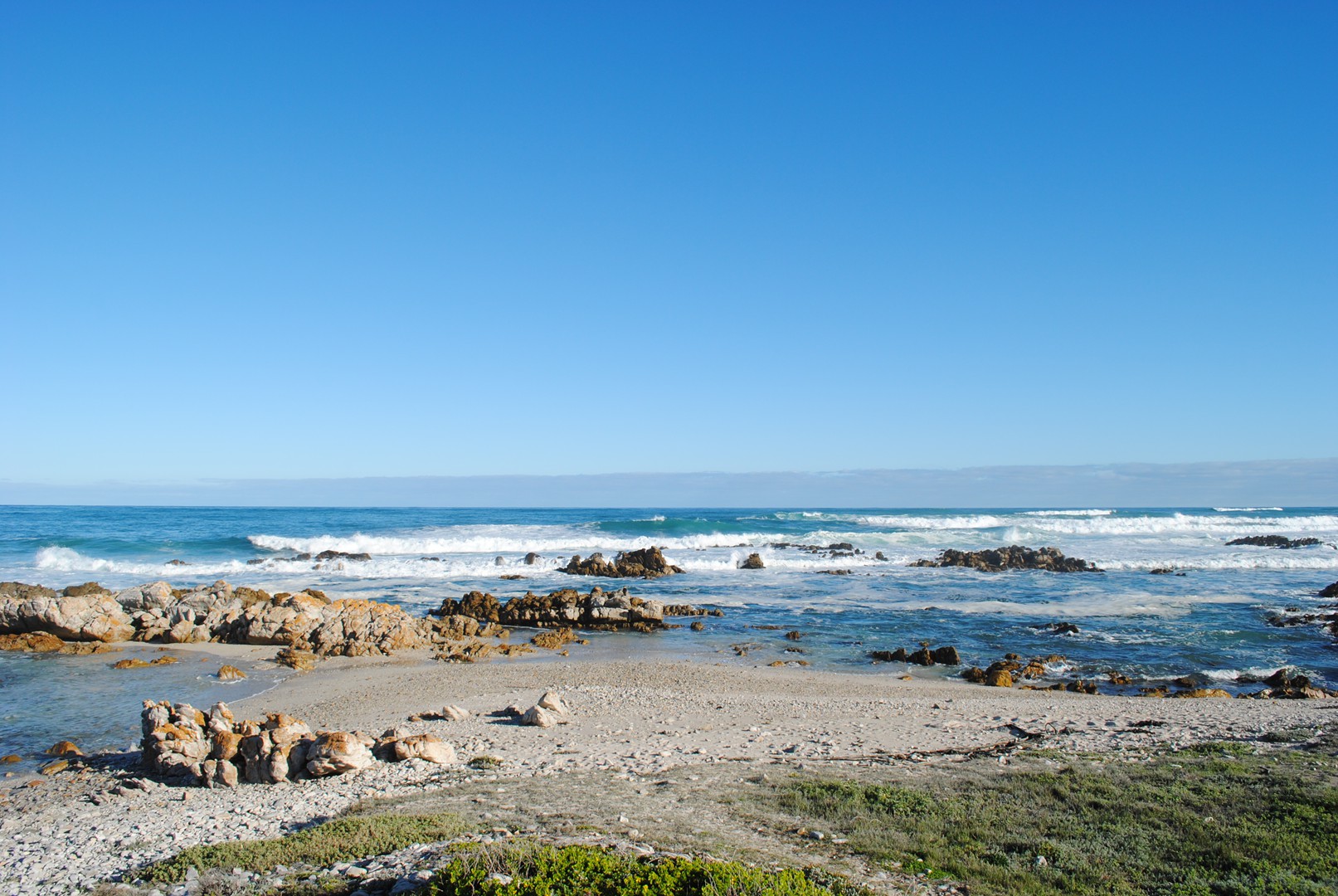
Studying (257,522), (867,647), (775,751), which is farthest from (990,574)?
(257,522)

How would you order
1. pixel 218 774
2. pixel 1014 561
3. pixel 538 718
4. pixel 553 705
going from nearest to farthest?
pixel 218 774, pixel 538 718, pixel 553 705, pixel 1014 561

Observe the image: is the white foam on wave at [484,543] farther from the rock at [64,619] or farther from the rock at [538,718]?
the rock at [538,718]

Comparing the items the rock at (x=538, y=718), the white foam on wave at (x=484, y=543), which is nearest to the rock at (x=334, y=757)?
the rock at (x=538, y=718)

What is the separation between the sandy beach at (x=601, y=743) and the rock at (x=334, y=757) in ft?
0.52

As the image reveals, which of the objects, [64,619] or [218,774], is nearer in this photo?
[218,774]

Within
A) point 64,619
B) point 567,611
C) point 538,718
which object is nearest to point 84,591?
point 64,619

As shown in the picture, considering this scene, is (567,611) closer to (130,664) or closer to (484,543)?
(130,664)

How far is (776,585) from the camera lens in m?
30.2

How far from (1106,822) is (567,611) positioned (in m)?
16.7

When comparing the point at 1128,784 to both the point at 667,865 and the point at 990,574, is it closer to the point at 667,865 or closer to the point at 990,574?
the point at 667,865

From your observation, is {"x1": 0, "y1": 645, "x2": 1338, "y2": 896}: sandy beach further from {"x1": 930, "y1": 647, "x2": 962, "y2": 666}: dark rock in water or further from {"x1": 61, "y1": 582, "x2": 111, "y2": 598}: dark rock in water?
{"x1": 61, "y1": 582, "x2": 111, "y2": 598}: dark rock in water

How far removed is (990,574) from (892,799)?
2961 cm

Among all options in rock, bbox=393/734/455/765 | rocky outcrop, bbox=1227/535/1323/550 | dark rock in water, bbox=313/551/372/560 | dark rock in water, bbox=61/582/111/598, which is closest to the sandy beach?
rock, bbox=393/734/455/765

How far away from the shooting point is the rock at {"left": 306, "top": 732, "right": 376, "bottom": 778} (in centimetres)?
841
